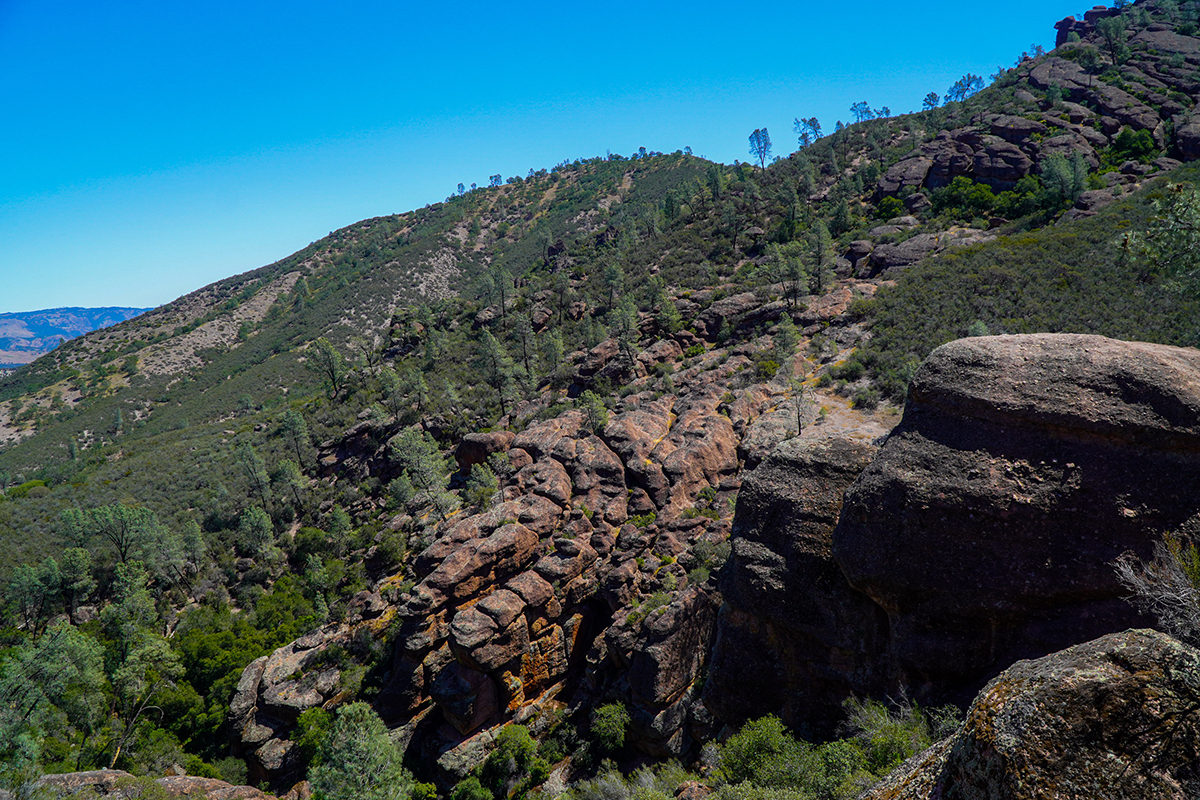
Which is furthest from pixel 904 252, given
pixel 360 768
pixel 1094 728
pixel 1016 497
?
pixel 360 768

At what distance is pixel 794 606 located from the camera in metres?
14.5

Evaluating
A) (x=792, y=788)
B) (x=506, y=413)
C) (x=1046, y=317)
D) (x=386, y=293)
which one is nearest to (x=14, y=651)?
(x=506, y=413)

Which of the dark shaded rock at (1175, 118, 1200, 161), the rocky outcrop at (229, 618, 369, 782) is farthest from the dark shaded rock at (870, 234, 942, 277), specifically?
the rocky outcrop at (229, 618, 369, 782)

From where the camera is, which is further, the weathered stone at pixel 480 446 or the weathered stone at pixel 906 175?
the weathered stone at pixel 906 175

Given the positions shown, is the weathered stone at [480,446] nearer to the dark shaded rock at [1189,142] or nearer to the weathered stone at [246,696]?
the weathered stone at [246,696]

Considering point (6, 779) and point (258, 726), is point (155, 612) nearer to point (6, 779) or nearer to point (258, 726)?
point (258, 726)

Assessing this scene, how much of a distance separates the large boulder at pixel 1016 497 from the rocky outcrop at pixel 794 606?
4.37 feet

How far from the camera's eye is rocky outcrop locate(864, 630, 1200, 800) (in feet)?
15.2

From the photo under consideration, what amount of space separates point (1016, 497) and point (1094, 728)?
7.01m

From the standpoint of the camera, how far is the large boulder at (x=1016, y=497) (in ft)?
31.4

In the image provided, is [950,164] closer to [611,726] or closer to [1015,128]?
[1015,128]

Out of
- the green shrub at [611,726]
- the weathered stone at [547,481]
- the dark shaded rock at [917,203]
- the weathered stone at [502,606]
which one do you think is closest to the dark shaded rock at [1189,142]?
the dark shaded rock at [917,203]

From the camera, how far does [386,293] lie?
145000mm

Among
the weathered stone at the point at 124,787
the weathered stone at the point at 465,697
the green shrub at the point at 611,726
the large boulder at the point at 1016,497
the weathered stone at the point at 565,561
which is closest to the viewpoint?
the large boulder at the point at 1016,497
